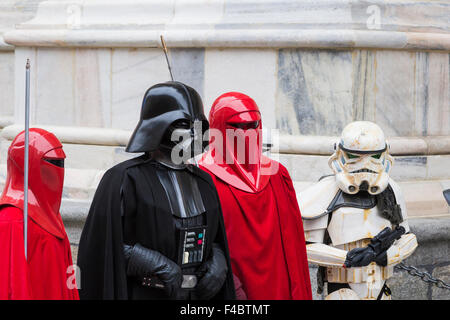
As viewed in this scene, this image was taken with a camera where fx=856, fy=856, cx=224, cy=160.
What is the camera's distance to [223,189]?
5.19 m

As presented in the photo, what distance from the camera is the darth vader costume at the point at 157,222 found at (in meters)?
4.36

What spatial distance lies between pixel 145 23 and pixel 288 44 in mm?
1446

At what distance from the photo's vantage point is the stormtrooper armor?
5.54 metres

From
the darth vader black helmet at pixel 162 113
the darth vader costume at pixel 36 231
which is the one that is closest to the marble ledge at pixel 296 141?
the darth vader black helmet at pixel 162 113

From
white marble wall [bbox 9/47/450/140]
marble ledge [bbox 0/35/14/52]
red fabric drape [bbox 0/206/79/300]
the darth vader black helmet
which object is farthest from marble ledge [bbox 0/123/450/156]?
red fabric drape [bbox 0/206/79/300]

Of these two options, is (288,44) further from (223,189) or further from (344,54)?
(223,189)

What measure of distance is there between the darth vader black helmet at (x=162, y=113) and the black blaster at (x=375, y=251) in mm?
1491

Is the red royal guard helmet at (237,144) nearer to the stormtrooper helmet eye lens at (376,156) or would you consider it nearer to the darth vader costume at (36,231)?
the stormtrooper helmet eye lens at (376,156)

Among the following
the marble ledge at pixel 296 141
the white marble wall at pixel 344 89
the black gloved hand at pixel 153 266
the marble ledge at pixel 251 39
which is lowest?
Result: the black gloved hand at pixel 153 266

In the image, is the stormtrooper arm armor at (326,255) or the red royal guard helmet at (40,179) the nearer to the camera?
the red royal guard helmet at (40,179)

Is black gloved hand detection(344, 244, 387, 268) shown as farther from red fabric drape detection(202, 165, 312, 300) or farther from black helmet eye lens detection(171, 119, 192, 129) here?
black helmet eye lens detection(171, 119, 192, 129)

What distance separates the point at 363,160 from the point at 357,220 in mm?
396

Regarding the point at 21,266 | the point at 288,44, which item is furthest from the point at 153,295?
the point at 288,44

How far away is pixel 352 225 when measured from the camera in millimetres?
5586
